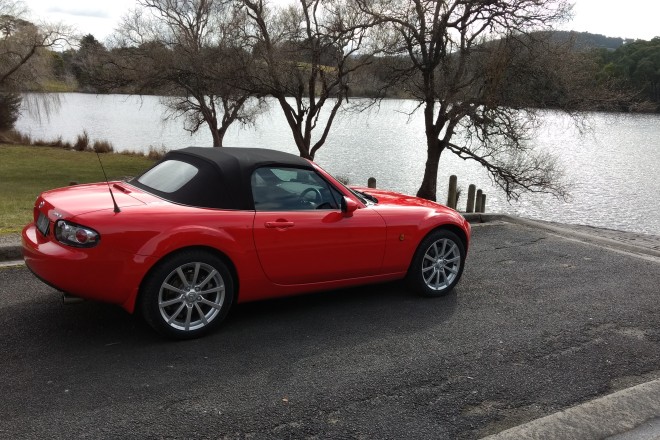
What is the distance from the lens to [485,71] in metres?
17.5

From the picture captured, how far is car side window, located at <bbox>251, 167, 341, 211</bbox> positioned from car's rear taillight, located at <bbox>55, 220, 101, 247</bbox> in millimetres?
1186

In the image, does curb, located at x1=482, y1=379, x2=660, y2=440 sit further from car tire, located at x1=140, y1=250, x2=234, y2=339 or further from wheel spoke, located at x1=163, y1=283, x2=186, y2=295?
wheel spoke, located at x1=163, y1=283, x2=186, y2=295

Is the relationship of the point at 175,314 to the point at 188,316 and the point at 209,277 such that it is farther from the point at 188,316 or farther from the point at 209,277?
the point at 209,277

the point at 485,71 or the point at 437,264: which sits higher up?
the point at 485,71

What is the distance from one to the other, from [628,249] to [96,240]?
7.34 meters

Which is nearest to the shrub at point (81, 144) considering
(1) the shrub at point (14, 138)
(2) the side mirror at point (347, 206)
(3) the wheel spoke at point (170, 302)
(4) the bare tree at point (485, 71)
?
(1) the shrub at point (14, 138)

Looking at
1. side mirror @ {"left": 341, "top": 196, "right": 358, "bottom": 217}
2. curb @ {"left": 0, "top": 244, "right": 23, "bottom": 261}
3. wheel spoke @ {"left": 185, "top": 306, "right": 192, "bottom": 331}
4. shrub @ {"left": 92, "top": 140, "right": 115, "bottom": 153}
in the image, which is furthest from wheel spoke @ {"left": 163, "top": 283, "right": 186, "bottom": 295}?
shrub @ {"left": 92, "top": 140, "right": 115, "bottom": 153}

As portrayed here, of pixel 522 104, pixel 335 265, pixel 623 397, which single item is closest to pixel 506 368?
pixel 623 397

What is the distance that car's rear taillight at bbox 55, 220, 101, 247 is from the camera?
3.71 meters

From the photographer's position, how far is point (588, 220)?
20109 millimetres

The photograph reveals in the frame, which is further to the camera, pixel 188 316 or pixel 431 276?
pixel 431 276

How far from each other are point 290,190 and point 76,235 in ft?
5.32

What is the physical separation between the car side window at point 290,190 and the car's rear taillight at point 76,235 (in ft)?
3.89

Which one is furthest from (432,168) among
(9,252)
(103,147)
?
(103,147)
